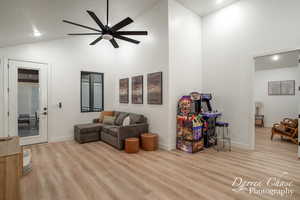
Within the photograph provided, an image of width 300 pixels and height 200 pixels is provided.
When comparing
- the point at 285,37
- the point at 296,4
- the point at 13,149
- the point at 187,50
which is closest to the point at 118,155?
the point at 13,149

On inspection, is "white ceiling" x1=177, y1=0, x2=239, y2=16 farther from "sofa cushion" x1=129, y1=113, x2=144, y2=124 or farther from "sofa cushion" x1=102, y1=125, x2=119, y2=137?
"sofa cushion" x1=102, y1=125, x2=119, y2=137

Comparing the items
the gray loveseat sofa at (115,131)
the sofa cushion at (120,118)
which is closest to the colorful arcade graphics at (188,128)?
the gray loveseat sofa at (115,131)

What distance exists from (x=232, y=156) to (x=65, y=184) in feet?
11.3

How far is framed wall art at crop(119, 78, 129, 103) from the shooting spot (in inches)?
225

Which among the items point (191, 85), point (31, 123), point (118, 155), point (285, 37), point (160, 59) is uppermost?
point (285, 37)

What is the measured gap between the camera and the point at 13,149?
1.99m

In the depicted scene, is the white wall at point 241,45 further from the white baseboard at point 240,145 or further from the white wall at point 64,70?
the white wall at point 64,70

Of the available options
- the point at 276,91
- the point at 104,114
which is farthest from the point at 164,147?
the point at 276,91

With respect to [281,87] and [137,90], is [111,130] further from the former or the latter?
[281,87]

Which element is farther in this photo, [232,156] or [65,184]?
[232,156]

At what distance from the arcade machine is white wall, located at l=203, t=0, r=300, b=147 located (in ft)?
1.81

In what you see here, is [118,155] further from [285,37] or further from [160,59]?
[285,37]

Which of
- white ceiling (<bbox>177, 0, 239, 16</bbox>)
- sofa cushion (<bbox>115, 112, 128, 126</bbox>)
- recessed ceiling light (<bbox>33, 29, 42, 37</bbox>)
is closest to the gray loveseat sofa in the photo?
sofa cushion (<bbox>115, 112, 128, 126</bbox>)

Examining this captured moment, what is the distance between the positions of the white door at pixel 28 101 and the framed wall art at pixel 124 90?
2.41 m
